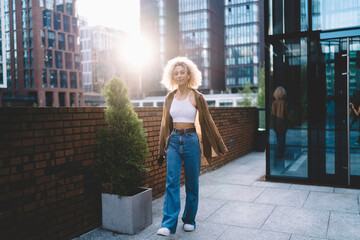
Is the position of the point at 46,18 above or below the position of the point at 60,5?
below

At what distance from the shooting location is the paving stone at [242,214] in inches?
165

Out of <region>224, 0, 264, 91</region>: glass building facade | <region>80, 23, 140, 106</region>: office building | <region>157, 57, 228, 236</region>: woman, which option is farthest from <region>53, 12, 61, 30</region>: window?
<region>157, 57, 228, 236</region>: woman

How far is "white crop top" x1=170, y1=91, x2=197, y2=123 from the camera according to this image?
12.3 ft

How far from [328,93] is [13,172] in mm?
5611

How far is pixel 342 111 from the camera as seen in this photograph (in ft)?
20.4

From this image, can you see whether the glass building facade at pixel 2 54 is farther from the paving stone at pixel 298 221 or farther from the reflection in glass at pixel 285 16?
the paving stone at pixel 298 221

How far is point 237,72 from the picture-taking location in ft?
268

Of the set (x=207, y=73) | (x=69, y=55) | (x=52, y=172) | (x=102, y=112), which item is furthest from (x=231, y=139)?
(x=69, y=55)

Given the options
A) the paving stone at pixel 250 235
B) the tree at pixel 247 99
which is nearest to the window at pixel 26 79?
the tree at pixel 247 99

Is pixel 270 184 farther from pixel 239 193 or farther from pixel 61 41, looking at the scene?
pixel 61 41

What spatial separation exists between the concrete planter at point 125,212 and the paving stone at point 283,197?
210 centimetres

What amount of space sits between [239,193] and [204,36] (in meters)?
76.7

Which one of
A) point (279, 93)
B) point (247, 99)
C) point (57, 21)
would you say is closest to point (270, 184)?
point (279, 93)

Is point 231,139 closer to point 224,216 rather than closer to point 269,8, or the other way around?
point 269,8
